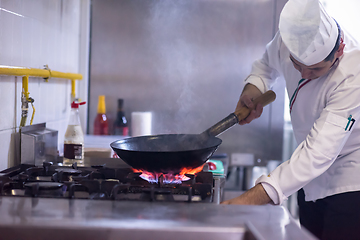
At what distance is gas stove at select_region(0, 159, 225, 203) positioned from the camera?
890mm

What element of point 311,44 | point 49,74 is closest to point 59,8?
point 49,74

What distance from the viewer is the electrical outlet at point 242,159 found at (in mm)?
1920

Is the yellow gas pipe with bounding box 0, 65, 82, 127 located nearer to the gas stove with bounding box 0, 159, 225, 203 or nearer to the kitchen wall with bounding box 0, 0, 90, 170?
the kitchen wall with bounding box 0, 0, 90, 170

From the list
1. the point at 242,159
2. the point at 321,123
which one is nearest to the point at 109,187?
the point at 321,123

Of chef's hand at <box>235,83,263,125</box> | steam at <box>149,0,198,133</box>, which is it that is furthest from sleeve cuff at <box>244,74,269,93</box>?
steam at <box>149,0,198,133</box>

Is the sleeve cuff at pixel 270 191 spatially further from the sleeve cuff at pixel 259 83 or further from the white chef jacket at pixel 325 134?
the sleeve cuff at pixel 259 83

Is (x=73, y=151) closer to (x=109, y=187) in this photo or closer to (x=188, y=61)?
(x=109, y=187)

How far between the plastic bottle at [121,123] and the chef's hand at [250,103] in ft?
2.42

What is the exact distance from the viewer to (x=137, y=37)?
191 centimetres

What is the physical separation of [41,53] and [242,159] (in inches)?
46.7

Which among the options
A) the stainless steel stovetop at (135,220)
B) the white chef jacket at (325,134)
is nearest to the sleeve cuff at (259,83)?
the white chef jacket at (325,134)

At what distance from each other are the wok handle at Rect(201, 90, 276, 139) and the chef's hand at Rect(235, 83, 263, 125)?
0.06 feet

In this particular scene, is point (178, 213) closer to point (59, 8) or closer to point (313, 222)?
point (313, 222)

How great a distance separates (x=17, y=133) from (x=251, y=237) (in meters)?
0.94
